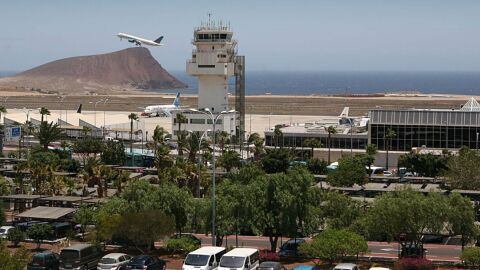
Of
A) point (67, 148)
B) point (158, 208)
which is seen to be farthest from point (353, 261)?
point (67, 148)

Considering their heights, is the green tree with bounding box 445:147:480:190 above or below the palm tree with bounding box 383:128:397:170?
below

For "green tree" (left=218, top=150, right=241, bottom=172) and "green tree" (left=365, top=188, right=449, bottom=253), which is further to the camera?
"green tree" (left=218, top=150, right=241, bottom=172)

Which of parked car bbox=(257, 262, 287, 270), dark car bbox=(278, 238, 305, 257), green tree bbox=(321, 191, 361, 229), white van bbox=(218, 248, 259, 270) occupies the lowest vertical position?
dark car bbox=(278, 238, 305, 257)

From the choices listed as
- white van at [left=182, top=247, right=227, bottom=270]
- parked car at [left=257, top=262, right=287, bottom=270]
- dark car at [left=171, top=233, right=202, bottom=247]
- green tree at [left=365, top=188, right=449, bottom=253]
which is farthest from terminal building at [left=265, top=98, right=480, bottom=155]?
white van at [left=182, top=247, right=227, bottom=270]

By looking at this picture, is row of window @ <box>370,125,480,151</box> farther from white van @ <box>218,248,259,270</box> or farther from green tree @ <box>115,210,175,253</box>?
white van @ <box>218,248,259,270</box>

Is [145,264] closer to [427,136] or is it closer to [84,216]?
[84,216]

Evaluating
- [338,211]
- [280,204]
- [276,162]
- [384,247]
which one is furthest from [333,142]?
[280,204]

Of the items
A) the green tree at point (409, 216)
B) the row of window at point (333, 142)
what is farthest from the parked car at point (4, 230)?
the row of window at point (333, 142)

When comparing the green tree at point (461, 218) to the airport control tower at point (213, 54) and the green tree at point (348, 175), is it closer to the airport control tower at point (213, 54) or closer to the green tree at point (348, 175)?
the green tree at point (348, 175)
